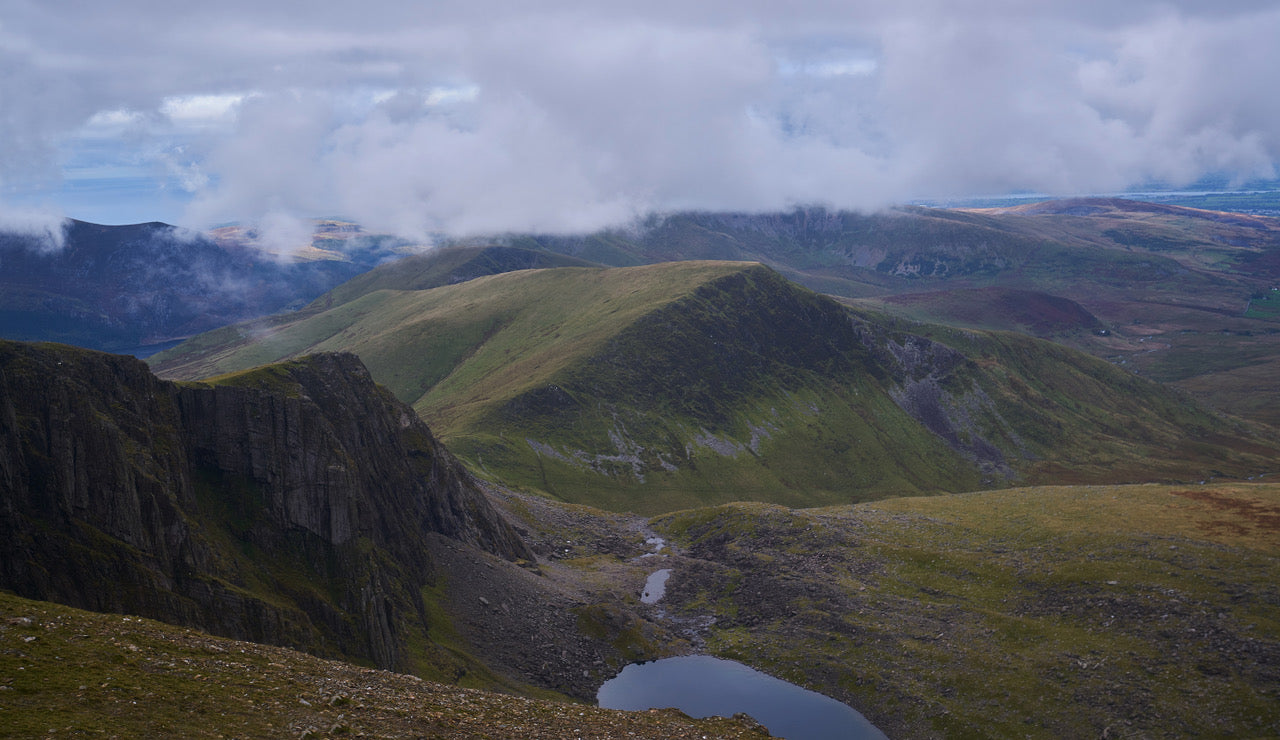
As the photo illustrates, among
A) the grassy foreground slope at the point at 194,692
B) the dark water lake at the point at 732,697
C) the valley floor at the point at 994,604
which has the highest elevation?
the grassy foreground slope at the point at 194,692

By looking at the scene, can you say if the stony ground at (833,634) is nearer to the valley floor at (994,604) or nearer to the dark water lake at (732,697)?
the valley floor at (994,604)

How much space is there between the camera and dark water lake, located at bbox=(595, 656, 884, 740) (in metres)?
93.2

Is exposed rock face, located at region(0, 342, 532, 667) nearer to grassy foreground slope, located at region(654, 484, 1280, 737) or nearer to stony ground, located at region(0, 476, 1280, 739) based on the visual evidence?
stony ground, located at region(0, 476, 1280, 739)

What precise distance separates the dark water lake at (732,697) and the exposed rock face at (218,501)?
94.1 ft

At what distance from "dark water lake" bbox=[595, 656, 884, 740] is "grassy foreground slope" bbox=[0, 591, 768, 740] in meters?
39.5

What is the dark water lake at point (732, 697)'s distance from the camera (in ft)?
306

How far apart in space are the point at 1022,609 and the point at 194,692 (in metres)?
103

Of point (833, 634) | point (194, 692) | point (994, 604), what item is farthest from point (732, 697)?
point (194, 692)

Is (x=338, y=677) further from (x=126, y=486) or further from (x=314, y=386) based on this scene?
(x=314, y=386)

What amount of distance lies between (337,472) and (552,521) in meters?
77.8

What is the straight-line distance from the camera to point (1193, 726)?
80438mm

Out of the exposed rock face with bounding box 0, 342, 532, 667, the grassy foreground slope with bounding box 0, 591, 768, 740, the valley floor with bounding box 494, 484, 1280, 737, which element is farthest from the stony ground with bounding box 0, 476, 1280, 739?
the exposed rock face with bounding box 0, 342, 532, 667

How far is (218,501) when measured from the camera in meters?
78.9

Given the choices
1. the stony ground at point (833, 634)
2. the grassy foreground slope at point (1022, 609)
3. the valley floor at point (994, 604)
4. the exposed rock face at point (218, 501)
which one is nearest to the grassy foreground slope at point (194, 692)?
the stony ground at point (833, 634)
